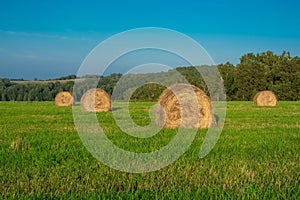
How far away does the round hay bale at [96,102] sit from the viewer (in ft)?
72.4

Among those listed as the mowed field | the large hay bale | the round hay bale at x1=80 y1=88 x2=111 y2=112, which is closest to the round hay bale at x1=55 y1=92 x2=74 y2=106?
the round hay bale at x1=80 y1=88 x2=111 y2=112

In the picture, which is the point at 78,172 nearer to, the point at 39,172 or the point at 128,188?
the point at 39,172

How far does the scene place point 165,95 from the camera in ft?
41.9

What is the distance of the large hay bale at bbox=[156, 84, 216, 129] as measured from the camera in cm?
1180

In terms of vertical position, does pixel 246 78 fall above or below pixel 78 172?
above

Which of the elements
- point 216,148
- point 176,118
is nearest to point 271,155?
point 216,148

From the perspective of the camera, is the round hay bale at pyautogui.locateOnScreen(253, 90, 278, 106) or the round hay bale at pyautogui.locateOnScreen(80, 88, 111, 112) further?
the round hay bale at pyautogui.locateOnScreen(253, 90, 278, 106)

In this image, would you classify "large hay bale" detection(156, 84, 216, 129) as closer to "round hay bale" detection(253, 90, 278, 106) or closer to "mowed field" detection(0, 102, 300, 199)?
"mowed field" detection(0, 102, 300, 199)

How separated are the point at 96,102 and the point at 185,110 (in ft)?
35.9

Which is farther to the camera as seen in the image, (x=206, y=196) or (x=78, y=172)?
(x=78, y=172)

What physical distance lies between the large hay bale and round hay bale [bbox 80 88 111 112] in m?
10.1

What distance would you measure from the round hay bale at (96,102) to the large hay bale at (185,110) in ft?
33.0

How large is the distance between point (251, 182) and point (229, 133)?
544 cm

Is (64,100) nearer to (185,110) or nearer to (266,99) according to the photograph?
(266,99)
